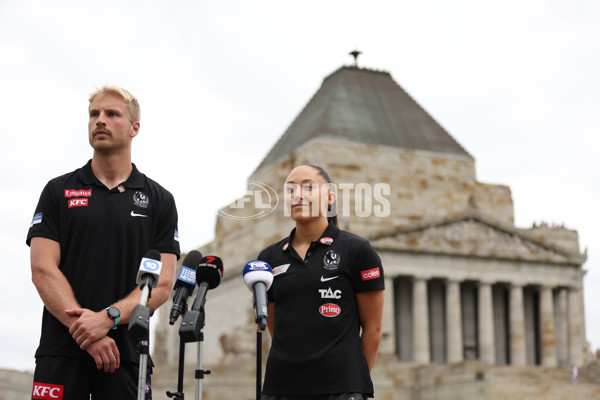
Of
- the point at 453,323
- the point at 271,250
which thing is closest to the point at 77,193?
the point at 271,250

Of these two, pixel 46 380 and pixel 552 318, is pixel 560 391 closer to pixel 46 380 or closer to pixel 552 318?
pixel 552 318

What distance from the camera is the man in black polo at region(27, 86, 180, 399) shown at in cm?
576

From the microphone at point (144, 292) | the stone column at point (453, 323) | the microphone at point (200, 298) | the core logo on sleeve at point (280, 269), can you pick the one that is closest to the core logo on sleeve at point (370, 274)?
the core logo on sleeve at point (280, 269)

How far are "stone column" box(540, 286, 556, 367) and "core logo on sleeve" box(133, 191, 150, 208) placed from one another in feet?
152

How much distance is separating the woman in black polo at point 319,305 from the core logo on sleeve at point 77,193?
1359 millimetres

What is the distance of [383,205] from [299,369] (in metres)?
47.6

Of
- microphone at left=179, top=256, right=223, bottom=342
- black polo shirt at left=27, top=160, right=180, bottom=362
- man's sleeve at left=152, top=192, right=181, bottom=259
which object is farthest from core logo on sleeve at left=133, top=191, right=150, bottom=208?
microphone at left=179, top=256, right=223, bottom=342

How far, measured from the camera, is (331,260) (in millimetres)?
6406

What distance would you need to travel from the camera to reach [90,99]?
627 centimetres

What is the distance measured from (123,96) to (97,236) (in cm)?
97

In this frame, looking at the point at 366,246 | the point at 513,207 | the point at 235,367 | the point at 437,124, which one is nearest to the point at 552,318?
the point at 513,207

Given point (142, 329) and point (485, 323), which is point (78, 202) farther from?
point (485, 323)

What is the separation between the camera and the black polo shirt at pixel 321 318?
611cm

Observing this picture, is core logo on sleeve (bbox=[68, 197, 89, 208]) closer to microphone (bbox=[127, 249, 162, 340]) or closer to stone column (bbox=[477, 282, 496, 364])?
microphone (bbox=[127, 249, 162, 340])
